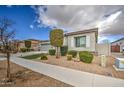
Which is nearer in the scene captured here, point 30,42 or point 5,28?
point 5,28

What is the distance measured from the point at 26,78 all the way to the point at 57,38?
1305 mm

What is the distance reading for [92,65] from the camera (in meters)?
4.48

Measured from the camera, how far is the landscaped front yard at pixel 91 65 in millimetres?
4328

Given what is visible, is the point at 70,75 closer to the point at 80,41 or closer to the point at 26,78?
the point at 80,41

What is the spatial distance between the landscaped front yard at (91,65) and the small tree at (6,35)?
0.79m

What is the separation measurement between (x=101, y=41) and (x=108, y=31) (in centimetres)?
31

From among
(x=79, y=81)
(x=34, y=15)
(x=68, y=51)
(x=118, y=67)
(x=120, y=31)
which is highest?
(x=34, y=15)

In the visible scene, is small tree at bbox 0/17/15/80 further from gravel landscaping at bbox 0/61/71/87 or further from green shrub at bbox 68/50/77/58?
green shrub at bbox 68/50/77/58

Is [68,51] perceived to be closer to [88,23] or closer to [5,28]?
[88,23]

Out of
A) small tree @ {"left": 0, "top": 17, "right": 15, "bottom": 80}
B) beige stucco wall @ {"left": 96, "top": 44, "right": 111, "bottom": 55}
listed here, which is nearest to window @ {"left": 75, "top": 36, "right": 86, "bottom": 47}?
beige stucco wall @ {"left": 96, "top": 44, "right": 111, "bottom": 55}

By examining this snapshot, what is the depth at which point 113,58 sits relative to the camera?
175 inches

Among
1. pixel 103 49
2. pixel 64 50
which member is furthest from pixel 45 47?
pixel 103 49

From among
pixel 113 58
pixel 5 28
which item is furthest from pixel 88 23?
pixel 5 28

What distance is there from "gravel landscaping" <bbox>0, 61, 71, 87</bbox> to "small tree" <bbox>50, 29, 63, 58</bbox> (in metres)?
0.75
